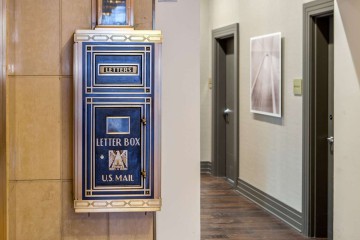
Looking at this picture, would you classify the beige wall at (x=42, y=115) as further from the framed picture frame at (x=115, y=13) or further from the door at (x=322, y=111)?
the door at (x=322, y=111)

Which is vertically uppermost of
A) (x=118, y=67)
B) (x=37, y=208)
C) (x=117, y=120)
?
(x=118, y=67)

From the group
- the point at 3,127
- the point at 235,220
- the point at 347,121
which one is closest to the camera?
the point at 3,127

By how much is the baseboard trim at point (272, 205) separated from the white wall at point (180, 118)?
11.2 feet

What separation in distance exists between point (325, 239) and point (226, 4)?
14.1ft

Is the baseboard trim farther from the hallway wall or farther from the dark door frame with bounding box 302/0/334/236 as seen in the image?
the hallway wall

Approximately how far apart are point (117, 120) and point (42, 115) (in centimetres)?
36

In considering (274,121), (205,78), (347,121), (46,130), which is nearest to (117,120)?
(46,130)

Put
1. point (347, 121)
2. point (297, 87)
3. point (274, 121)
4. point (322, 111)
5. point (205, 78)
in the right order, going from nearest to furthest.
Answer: point (347, 121), point (322, 111), point (297, 87), point (274, 121), point (205, 78)

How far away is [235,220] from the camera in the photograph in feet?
22.5

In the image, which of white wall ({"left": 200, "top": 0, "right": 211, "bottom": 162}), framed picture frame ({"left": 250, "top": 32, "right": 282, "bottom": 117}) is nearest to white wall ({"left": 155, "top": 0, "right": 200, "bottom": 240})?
framed picture frame ({"left": 250, "top": 32, "right": 282, "bottom": 117})

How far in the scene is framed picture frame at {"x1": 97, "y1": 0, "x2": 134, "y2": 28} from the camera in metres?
2.88

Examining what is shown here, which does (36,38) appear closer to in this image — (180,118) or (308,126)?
(180,118)

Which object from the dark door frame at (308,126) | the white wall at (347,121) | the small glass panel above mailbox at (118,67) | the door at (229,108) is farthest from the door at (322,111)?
the small glass panel above mailbox at (118,67)

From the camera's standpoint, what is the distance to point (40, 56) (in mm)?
2902
